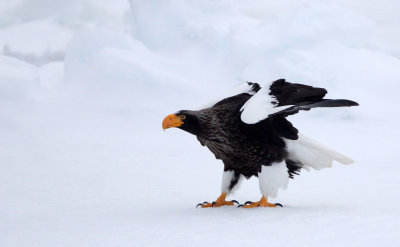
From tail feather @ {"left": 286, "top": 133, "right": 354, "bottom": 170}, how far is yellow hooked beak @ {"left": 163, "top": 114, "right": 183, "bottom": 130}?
1.20 metres

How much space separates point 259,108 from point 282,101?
261 mm

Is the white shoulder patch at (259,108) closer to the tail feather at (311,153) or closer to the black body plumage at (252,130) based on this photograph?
the black body plumage at (252,130)

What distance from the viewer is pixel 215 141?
16.3ft

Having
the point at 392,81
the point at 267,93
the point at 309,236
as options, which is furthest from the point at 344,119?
the point at 309,236

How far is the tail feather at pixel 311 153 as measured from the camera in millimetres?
5250

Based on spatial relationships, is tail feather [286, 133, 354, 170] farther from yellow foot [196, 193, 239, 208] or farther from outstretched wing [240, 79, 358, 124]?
yellow foot [196, 193, 239, 208]

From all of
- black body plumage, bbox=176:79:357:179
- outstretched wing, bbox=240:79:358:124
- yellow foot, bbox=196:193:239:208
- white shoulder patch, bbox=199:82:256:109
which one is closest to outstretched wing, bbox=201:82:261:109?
white shoulder patch, bbox=199:82:256:109

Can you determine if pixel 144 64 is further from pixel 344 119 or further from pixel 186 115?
pixel 186 115

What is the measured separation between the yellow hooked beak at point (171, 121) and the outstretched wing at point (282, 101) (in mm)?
646

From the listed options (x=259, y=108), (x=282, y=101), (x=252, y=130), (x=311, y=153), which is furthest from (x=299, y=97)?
(x=311, y=153)

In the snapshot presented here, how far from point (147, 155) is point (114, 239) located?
26.7 feet

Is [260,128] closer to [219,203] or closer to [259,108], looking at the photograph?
[259,108]

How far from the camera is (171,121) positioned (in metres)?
4.87

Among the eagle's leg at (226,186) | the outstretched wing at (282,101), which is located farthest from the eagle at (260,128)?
the eagle's leg at (226,186)
